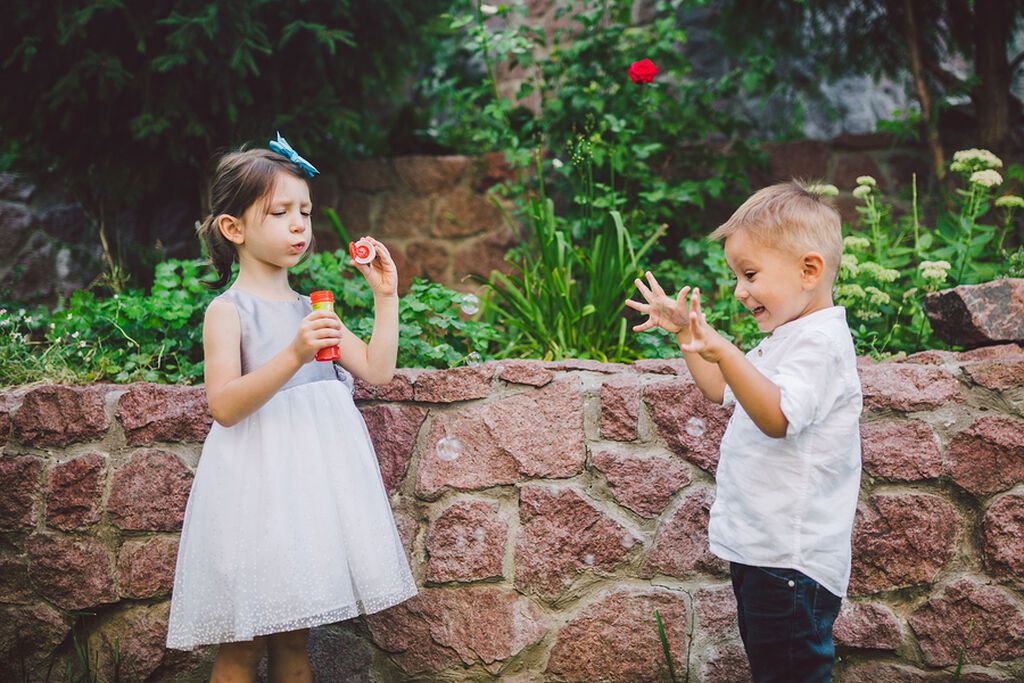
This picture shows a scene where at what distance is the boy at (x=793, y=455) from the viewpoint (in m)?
1.75

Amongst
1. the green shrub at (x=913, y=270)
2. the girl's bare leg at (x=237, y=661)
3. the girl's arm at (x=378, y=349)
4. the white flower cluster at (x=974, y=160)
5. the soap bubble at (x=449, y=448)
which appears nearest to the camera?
the girl's bare leg at (x=237, y=661)

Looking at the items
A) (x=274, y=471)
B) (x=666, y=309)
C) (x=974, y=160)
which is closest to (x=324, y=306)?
(x=274, y=471)

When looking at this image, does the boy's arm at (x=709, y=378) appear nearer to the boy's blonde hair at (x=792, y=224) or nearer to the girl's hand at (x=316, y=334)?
the boy's blonde hair at (x=792, y=224)

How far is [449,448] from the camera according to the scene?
8.22ft

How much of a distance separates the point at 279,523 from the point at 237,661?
371 mm

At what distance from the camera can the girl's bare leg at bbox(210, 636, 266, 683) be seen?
2.07 m

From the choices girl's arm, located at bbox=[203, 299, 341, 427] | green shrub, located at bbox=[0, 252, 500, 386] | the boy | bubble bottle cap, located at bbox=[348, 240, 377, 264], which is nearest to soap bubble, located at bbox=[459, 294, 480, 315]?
green shrub, located at bbox=[0, 252, 500, 386]

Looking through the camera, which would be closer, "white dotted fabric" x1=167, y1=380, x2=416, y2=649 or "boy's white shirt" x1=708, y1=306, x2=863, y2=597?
"boy's white shirt" x1=708, y1=306, x2=863, y2=597

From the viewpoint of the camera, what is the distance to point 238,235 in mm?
2123

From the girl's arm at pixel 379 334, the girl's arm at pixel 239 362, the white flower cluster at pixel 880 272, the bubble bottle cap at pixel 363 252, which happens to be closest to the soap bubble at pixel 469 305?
the girl's arm at pixel 379 334

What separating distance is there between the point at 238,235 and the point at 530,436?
0.94 m

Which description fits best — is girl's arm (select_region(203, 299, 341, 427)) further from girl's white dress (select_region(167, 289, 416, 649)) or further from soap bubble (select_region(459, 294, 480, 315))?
soap bubble (select_region(459, 294, 480, 315))

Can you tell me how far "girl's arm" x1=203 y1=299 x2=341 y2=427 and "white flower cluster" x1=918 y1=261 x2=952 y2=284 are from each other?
5.97 feet

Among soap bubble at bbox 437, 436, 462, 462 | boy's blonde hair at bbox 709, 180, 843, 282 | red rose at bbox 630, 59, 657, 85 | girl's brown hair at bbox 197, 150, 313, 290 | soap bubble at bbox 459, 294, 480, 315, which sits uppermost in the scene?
red rose at bbox 630, 59, 657, 85
